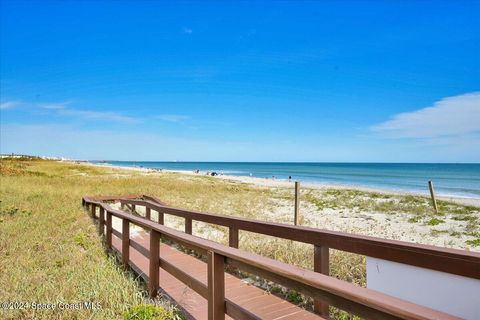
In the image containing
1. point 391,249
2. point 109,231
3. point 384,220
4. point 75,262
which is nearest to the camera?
point 391,249

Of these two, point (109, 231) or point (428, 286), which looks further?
point (109, 231)

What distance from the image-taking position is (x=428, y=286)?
2.56m

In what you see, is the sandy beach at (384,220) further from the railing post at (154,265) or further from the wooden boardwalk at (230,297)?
the railing post at (154,265)

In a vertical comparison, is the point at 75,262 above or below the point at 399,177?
above

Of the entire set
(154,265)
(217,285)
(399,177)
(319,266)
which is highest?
(217,285)

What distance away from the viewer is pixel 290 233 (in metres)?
3.92

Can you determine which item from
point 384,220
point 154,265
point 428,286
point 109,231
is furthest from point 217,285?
point 384,220

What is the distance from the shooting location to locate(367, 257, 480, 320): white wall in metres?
2.27

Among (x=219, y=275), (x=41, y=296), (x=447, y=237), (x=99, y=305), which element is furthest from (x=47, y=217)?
(x=447, y=237)

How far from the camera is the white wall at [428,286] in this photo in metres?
2.27

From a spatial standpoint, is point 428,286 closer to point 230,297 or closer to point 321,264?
point 321,264

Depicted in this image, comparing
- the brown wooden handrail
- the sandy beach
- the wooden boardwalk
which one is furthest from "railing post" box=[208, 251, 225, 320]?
the sandy beach

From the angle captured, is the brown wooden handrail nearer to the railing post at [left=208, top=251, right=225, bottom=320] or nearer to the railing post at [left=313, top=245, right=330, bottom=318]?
the railing post at [left=313, top=245, right=330, bottom=318]

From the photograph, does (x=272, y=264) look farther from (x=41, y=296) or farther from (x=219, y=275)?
(x=41, y=296)
